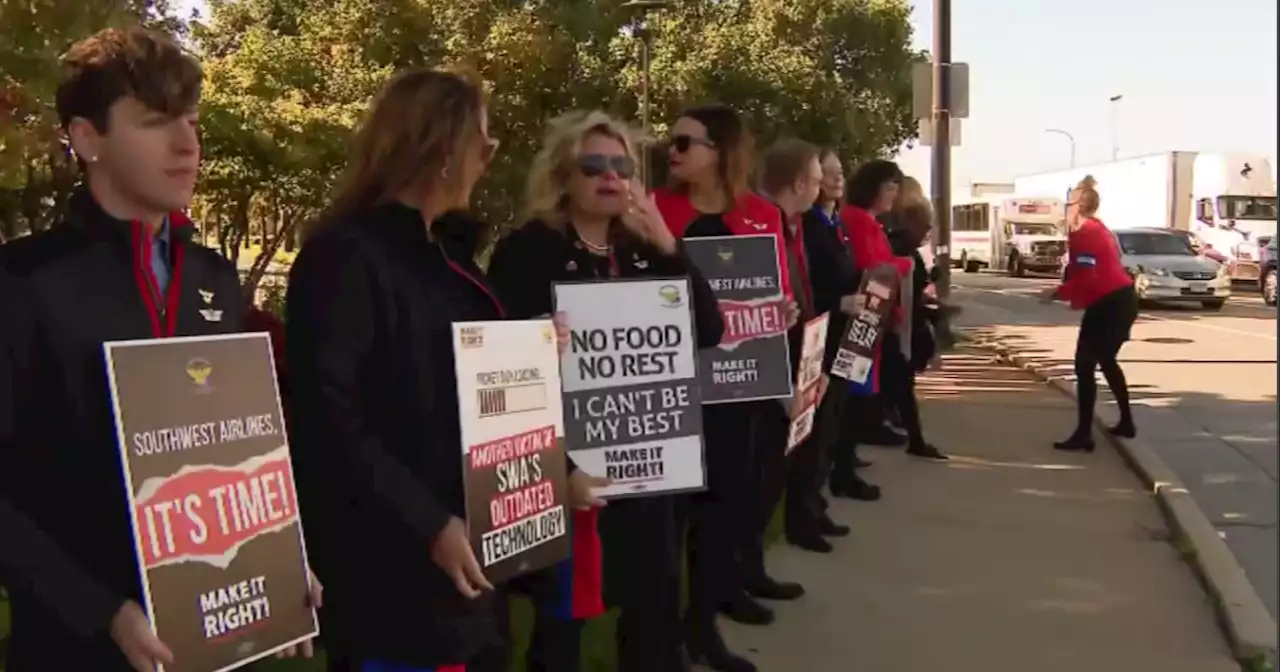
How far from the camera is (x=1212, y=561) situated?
6.67 metres

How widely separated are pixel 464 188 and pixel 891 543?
4881mm

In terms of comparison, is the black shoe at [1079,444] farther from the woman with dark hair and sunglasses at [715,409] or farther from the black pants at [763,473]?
the woman with dark hair and sunglasses at [715,409]

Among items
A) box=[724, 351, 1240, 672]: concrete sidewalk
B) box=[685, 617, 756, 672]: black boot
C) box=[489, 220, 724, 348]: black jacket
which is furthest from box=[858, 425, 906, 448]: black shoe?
box=[489, 220, 724, 348]: black jacket

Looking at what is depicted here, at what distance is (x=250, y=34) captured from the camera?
22.7 meters

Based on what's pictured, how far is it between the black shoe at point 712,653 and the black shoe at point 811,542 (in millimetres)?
2029

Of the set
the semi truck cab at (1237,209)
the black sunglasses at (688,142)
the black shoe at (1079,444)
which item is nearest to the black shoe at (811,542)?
the black sunglasses at (688,142)

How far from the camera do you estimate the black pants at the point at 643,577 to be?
392 centimetres

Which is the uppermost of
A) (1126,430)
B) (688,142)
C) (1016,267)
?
(688,142)

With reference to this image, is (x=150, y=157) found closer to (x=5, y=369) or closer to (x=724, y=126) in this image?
(x=5, y=369)

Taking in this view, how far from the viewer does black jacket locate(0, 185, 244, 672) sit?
2.08 m

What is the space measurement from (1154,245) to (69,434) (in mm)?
27962

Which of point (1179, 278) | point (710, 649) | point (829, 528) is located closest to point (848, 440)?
point (829, 528)

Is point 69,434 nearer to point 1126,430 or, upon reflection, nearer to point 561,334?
point 561,334

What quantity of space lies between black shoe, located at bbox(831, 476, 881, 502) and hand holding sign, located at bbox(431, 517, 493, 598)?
5.87m
